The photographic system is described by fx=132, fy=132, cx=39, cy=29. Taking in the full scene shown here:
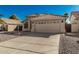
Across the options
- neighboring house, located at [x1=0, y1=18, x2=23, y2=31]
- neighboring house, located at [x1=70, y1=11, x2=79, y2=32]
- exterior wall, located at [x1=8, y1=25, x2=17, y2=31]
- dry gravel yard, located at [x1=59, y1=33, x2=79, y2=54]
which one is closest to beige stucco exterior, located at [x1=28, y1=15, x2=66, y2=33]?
neighboring house, located at [x1=70, y1=11, x2=79, y2=32]

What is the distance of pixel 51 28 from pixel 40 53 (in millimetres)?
8953

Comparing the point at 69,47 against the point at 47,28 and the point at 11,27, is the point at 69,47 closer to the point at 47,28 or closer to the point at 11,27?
the point at 47,28

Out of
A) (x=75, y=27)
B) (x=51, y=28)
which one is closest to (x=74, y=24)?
(x=75, y=27)

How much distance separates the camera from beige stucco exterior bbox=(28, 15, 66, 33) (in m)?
14.1

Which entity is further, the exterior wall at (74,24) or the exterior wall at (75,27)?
the exterior wall at (75,27)

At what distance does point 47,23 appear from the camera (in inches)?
581

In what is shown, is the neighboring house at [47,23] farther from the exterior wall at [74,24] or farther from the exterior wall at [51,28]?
the exterior wall at [74,24]

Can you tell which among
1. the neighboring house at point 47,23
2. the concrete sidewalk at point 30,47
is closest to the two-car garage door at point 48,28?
the neighboring house at point 47,23

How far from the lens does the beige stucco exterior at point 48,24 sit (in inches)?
556

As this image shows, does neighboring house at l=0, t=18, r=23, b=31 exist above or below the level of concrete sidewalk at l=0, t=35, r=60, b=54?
above

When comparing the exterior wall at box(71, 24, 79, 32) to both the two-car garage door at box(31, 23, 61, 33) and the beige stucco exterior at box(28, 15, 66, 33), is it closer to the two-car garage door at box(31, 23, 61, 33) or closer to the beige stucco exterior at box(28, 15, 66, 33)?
the beige stucco exterior at box(28, 15, 66, 33)

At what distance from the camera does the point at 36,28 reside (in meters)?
15.3
